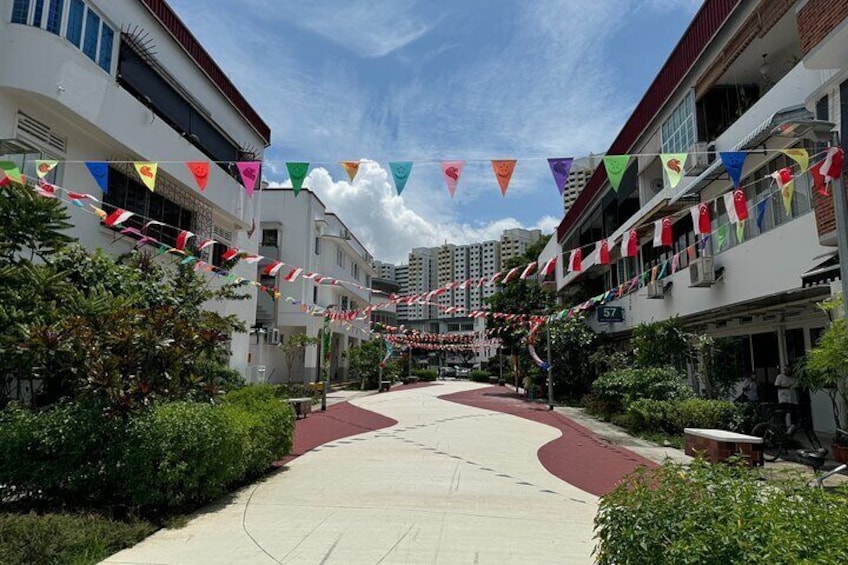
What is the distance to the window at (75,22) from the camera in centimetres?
1105

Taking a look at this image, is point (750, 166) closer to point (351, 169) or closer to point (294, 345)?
point (351, 169)

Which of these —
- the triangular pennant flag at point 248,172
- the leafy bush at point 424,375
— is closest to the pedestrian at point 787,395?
the triangular pennant flag at point 248,172

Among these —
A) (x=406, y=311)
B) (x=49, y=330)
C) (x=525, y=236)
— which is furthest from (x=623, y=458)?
(x=406, y=311)

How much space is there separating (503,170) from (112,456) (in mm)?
7106

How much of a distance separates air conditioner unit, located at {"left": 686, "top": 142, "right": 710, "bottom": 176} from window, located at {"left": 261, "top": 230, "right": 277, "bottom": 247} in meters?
23.0

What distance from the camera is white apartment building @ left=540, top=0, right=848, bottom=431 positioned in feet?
31.2

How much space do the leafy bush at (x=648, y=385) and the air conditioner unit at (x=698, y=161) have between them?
17.4 ft

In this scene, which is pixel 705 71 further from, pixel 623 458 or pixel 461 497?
pixel 461 497

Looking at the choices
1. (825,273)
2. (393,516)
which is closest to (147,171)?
(393,516)

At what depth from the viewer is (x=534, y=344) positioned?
25656 millimetres

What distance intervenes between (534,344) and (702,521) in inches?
914

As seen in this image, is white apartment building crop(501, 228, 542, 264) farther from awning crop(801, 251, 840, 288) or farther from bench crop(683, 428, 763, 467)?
bench crop(683, 428, 763, 467)

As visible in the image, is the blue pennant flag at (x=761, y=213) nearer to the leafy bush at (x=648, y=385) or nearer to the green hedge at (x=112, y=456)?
the leafy bush at (x=648, y=385)

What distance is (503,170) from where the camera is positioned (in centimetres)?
961
